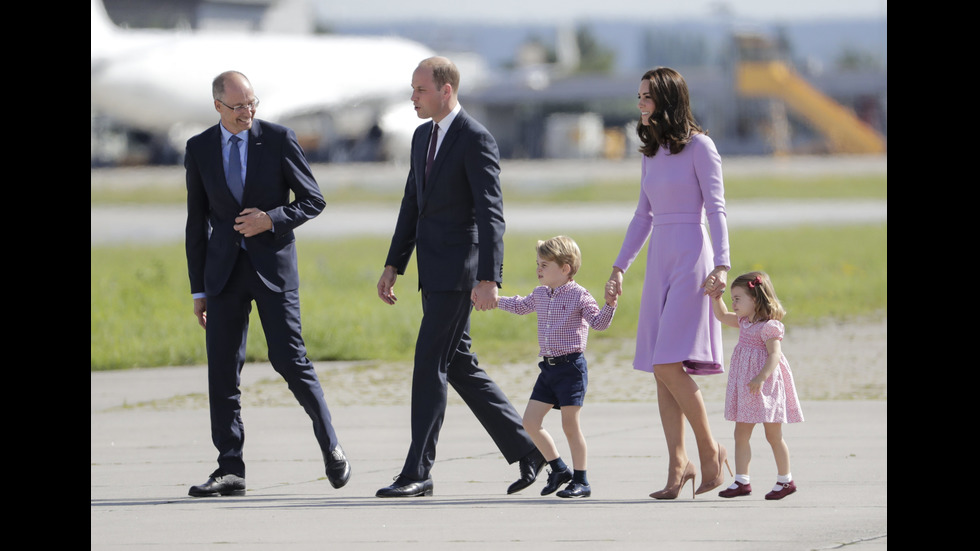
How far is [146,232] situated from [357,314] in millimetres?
18162

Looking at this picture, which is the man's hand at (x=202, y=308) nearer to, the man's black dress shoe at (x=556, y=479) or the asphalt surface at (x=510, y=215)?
the man's black dress shoe at (x=556, y=479)

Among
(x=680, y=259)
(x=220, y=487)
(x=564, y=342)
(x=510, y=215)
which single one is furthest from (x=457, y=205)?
(x=510, y=215)

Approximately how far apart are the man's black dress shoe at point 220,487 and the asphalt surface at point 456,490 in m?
0.08

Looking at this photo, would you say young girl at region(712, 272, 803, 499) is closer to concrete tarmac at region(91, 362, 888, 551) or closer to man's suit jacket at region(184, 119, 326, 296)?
concrete tarmac at region(91, 362, 888, 551)

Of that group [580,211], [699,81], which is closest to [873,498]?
[580,211]

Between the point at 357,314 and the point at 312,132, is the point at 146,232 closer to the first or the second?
the point at 357,314

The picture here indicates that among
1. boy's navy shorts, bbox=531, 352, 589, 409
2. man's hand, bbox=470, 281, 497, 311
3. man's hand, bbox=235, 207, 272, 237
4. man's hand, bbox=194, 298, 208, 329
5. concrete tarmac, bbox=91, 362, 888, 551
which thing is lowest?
concrete tarmac, bbox=91, 362, 888, 551

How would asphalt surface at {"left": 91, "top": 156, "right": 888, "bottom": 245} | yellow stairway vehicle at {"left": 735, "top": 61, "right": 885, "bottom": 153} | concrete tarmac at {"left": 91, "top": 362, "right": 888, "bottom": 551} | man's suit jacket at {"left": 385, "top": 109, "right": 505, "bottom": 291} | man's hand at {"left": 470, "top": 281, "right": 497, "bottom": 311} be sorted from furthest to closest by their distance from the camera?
1. yellow stairway vehicle at {"left": 735, "top": 61, "right": 885, "bottom": 153}
2. asphalt surface at {"left": 91, "top": 156, "right": 888, "bottom": 245}
3. man's suit jacket at {"left": 385, "top": 109, "right": 505, "bottom": 291}
4. man's hand at {"left": 470, "top": 281, "right": 497, "bottom": 311}
5. concrete tarmac at {"left": 91, "top": 362, "right": 888, "bottom": 551}

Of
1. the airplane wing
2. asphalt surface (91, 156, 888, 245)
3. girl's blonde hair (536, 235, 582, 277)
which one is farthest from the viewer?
the airplane wing

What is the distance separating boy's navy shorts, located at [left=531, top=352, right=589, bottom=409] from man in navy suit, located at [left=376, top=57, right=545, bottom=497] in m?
0.31

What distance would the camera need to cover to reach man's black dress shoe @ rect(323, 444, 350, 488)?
676cm

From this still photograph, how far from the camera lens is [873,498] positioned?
6398 mm

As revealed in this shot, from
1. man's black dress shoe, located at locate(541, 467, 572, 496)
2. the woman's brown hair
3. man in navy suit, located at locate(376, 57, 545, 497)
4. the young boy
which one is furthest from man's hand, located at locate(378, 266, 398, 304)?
the woman's brown hair
